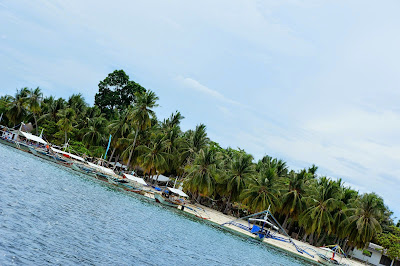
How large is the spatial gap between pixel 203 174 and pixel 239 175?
686 centimetres

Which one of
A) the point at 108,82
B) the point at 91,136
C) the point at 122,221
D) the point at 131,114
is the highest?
the point at 108,82

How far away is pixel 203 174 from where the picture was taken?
5916 cm

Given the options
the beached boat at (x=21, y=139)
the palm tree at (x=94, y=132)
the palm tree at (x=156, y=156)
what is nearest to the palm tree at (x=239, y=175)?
the palm tree at (x=156, y=156)

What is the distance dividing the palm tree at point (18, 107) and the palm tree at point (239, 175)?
43.5m

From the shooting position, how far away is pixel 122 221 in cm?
2719

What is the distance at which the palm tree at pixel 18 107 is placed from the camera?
7557 cm

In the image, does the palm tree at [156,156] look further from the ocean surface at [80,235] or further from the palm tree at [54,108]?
the ocean surface at [80,235]

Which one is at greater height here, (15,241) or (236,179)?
(236,179)

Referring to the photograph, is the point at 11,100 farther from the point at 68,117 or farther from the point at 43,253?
the point at 43,253

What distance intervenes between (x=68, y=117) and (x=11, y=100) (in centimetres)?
2120

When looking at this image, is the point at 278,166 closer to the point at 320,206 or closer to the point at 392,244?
the point at 320,206

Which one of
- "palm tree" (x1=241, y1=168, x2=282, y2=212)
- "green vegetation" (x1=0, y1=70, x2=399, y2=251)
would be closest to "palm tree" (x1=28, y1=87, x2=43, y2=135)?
"green vegetation" (x1=0, y1=70, x2=399, y2=251)

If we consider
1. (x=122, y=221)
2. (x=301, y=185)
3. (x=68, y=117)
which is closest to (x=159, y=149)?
(x=68, y=117)

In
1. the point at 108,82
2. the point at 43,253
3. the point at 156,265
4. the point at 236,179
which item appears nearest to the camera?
the point at 43,253
